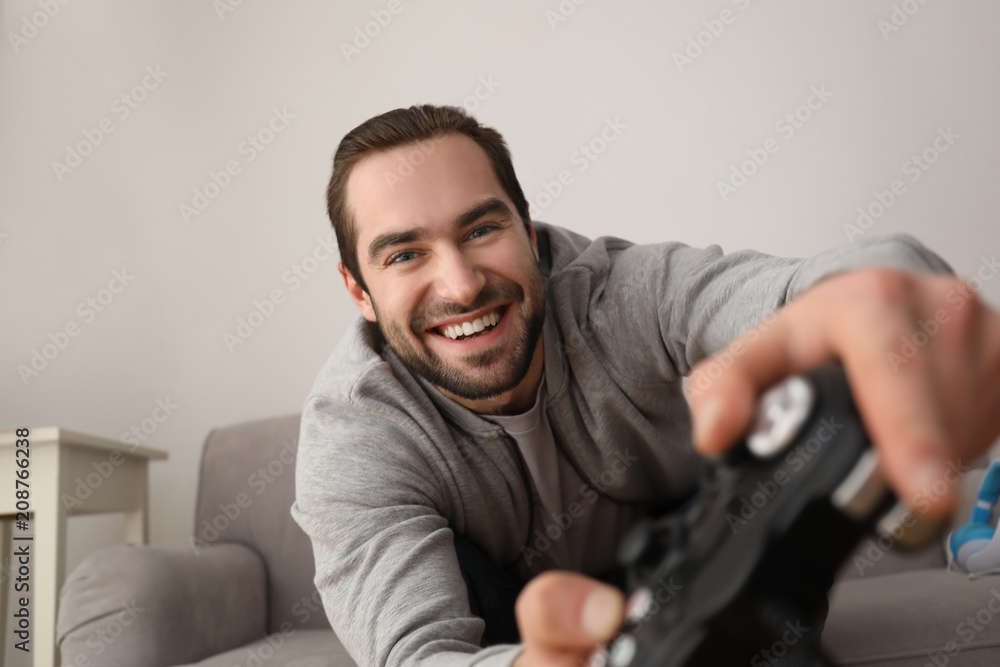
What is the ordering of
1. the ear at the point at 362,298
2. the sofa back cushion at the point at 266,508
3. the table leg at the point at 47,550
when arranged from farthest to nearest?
the sofa back cushion at the point at 266,508
the table leg at the point at 47,550
the ear at the point at 362,298

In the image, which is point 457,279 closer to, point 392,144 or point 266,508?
point 392,144

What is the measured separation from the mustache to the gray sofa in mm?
451

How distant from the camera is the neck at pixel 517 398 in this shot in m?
0.97

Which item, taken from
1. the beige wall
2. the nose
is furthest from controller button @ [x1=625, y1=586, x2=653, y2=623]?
the beige wall

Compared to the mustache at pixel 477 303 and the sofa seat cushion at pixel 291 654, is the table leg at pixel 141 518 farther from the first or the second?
the mustache at pixel 477 303

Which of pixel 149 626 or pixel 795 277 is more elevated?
pixel 795 277

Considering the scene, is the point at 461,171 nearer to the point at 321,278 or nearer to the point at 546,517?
the point at 546,517

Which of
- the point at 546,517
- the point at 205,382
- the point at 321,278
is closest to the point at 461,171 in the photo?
the point at 546,517

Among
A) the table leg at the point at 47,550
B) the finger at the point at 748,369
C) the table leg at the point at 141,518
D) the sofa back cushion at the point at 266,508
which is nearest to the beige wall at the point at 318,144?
the table leg at the point at 141,518

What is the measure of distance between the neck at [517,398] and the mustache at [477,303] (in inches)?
3.0

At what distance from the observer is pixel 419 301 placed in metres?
0.93

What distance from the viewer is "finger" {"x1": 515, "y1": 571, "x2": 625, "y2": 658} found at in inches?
11.9

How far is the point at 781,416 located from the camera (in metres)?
0.23

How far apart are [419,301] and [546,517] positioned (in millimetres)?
342
